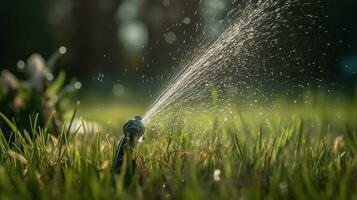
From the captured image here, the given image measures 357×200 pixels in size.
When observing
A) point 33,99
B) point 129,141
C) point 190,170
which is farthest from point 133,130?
point 33,99

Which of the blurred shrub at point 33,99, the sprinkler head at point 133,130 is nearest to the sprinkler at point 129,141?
the sprinkler head at point 133,130

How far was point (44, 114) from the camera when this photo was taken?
441 centimetres

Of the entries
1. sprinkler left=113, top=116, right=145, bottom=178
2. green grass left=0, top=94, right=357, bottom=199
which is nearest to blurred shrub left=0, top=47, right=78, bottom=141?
green grass left=0, top=94, right=357, bottom=199

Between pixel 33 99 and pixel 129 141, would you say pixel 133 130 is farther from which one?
pixel 33 99

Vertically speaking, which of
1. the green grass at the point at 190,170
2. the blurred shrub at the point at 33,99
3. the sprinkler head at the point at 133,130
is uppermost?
the blurred shrub at the point at 33,99

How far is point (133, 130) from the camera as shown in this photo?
99.0 inches

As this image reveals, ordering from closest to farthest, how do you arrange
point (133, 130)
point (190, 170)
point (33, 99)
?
point (190, 170), point (133, 130), point (33, 99)

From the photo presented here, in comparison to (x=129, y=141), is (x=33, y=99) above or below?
above

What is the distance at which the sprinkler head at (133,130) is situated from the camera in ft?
8.21

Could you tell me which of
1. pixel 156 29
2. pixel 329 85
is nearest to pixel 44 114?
pixel 329 85

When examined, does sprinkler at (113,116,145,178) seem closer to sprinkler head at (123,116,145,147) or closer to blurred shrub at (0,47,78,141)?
sprinkler head at (123,116,145,147)

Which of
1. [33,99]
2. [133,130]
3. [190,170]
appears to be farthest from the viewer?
[33,99]

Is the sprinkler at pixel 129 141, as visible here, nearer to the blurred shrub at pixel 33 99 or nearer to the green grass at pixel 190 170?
the green grass at pixel 190 170

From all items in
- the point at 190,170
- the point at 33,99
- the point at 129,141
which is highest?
the point at 33,99
